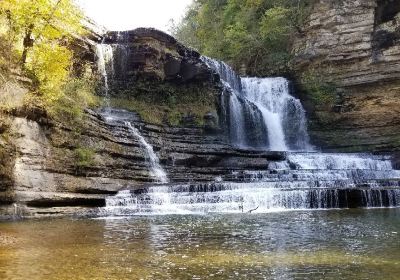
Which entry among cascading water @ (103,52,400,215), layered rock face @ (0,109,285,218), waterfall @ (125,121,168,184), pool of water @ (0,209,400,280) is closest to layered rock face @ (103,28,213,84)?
cascading water @ (103,52,400,215)

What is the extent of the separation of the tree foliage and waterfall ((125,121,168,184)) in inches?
584

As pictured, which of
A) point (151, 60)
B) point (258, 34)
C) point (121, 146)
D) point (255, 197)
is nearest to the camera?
point (255, 197)

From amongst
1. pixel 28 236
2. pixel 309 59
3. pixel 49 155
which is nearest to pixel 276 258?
pixel 28 236

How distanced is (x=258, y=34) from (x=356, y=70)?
9480 mm

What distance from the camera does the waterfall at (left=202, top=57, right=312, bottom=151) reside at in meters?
28.6

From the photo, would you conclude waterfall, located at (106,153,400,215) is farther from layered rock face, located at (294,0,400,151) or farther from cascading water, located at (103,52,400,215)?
layered rock face, located at (294,0,400,151)

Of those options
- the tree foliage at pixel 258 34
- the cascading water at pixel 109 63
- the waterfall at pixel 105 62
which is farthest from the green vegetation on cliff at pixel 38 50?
the tree foliage at pixel 258 34

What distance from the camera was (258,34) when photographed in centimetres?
3659

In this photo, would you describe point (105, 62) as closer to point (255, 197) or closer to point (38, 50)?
point (38, 50)

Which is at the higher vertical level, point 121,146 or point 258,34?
point 258,34

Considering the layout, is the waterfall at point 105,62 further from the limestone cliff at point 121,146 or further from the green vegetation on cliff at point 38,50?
the green vegetation on cliff at point 38,50

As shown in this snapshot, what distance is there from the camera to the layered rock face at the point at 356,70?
29109 mm

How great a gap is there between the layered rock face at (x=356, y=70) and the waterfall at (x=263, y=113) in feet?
4.53

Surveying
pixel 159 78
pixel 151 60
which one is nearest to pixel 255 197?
pixel 159 78
